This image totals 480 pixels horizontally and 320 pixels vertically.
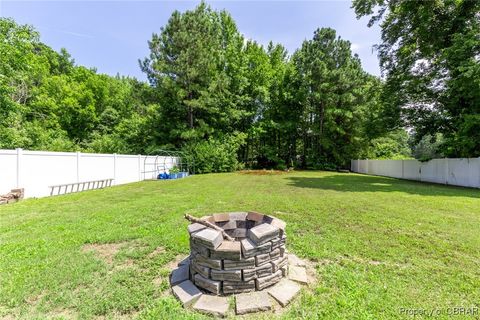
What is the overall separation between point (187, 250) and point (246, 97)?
67.7 ft

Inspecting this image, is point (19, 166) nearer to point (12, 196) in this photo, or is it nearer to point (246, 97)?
point (12, 196)

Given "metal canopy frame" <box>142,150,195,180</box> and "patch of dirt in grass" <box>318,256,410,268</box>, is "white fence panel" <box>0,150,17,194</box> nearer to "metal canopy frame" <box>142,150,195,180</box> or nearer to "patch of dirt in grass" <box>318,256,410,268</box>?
"metal canopy frame" <box>142,150,195,180</box>

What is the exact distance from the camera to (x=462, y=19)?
10570 millimetres

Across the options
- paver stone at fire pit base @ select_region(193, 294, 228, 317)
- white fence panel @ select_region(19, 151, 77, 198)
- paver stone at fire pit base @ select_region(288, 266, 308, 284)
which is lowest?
paver stone at fire pit base @ select_region(193, 294, 228, 317)

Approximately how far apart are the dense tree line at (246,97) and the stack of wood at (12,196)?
689 centimetres

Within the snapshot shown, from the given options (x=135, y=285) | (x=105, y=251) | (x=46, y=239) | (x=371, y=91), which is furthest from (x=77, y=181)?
(x=371, y=91)

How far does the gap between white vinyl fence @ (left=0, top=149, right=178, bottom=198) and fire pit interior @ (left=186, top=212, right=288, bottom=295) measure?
7354 millimetres

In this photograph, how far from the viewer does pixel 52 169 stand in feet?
25.8

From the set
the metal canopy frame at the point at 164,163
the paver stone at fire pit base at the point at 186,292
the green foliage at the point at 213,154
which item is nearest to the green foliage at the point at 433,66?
the green foliage at the point at 213,154

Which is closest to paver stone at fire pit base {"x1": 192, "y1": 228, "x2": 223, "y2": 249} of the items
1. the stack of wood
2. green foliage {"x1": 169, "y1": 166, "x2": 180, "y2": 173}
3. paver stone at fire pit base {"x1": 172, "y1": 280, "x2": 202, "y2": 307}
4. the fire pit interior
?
the fire pit interior

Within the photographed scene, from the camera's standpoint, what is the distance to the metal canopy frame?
14.0m

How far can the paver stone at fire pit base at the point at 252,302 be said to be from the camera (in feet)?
6.69

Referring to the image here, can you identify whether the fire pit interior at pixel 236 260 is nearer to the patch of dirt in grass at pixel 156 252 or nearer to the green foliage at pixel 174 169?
the patch of dirt in grass at pixel 156 252

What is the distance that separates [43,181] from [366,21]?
17.4 meters
